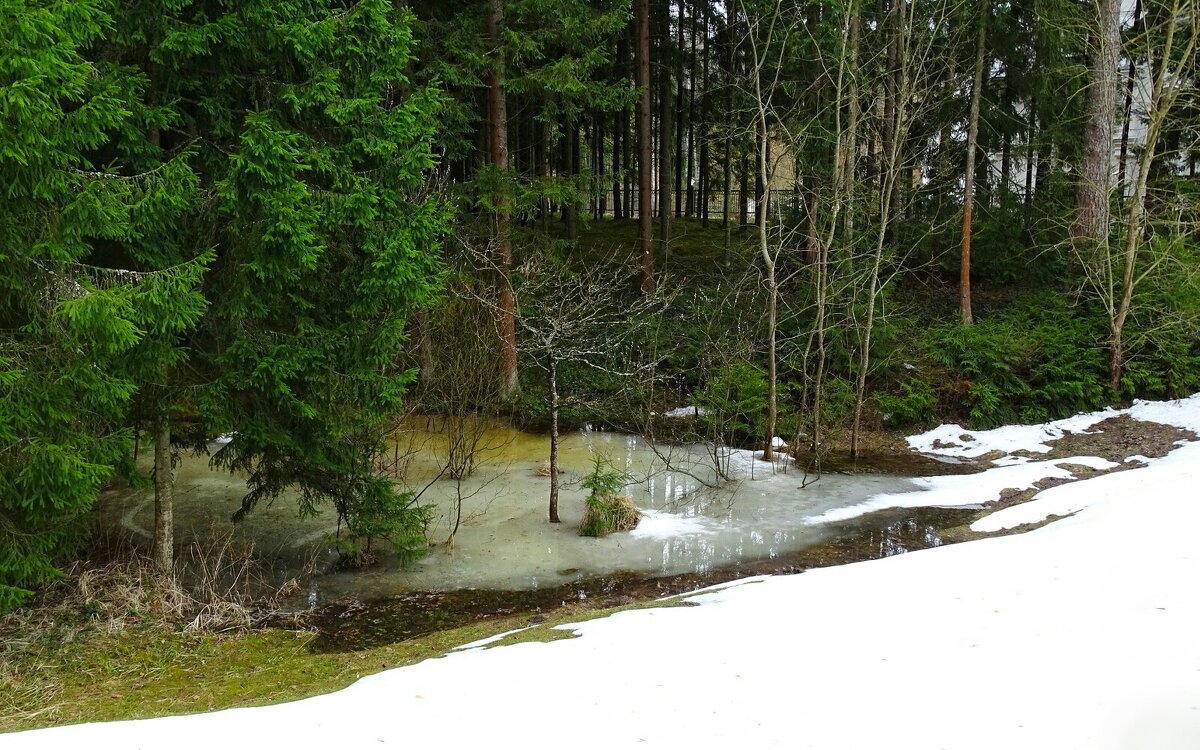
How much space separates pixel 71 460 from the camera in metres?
6.23

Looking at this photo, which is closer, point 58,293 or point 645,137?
point 58,293

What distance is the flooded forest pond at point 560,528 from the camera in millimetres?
Result: 9625

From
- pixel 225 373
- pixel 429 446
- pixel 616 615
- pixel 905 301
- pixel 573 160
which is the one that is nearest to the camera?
pixel 616 615

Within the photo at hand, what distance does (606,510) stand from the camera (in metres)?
11.2

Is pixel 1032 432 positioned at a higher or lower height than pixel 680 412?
lower

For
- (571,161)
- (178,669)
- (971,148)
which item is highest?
(571,161)

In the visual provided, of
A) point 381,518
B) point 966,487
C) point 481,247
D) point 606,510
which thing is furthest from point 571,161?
point 381,518

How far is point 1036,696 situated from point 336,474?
24.8ft

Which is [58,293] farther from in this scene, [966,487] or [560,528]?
[966,487]

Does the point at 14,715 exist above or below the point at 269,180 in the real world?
below

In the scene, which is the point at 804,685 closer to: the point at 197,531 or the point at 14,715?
the point at 14,715

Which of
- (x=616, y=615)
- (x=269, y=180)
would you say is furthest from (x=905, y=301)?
(x=269, y=180)

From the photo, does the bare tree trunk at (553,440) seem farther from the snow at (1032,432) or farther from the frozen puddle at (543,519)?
the snow at (1032,432)

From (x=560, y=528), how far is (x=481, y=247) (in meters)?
7.23
